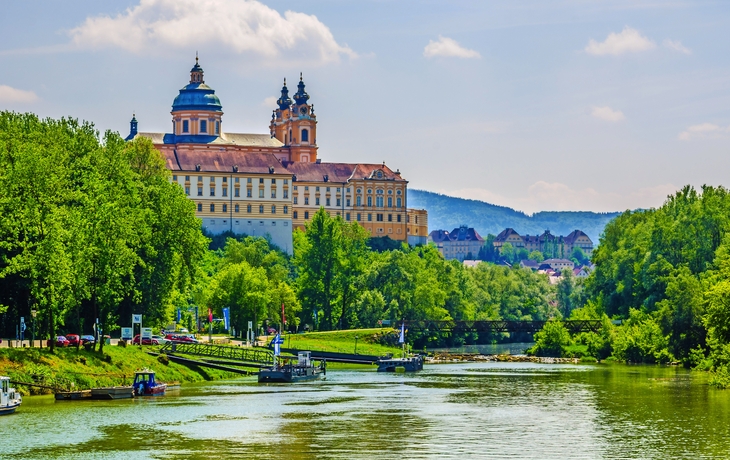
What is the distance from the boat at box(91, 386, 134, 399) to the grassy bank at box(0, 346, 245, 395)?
204 cm

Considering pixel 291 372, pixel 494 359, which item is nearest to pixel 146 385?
pixel 291 372

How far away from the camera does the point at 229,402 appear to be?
63.7 metres

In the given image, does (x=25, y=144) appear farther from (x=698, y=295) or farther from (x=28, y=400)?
(x=698, y=295)

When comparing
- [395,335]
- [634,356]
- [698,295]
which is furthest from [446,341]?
[698,295]

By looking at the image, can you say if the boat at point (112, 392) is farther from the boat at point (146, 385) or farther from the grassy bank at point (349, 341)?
the grassy bank at point (349, 341)

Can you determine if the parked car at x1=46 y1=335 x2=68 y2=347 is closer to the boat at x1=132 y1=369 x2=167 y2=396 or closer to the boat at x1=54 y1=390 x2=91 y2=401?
the boat at x1=132 y1=369 x2=167 y2=396

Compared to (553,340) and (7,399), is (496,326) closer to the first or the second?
(553,340)

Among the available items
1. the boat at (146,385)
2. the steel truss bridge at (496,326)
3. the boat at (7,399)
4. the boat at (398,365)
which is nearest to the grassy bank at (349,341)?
the steel truss bridge at (496,326)

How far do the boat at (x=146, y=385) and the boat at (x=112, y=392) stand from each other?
91 cm

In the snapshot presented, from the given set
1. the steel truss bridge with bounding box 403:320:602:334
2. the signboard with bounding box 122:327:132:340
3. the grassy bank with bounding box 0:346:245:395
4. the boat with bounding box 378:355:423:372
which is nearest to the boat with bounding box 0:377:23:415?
the grassy bank with bounding box 0:346:245:395

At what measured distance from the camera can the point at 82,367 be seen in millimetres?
67562

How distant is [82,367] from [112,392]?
4665mm

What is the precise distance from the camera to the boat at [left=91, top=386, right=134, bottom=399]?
62375mm

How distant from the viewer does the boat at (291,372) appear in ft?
262
